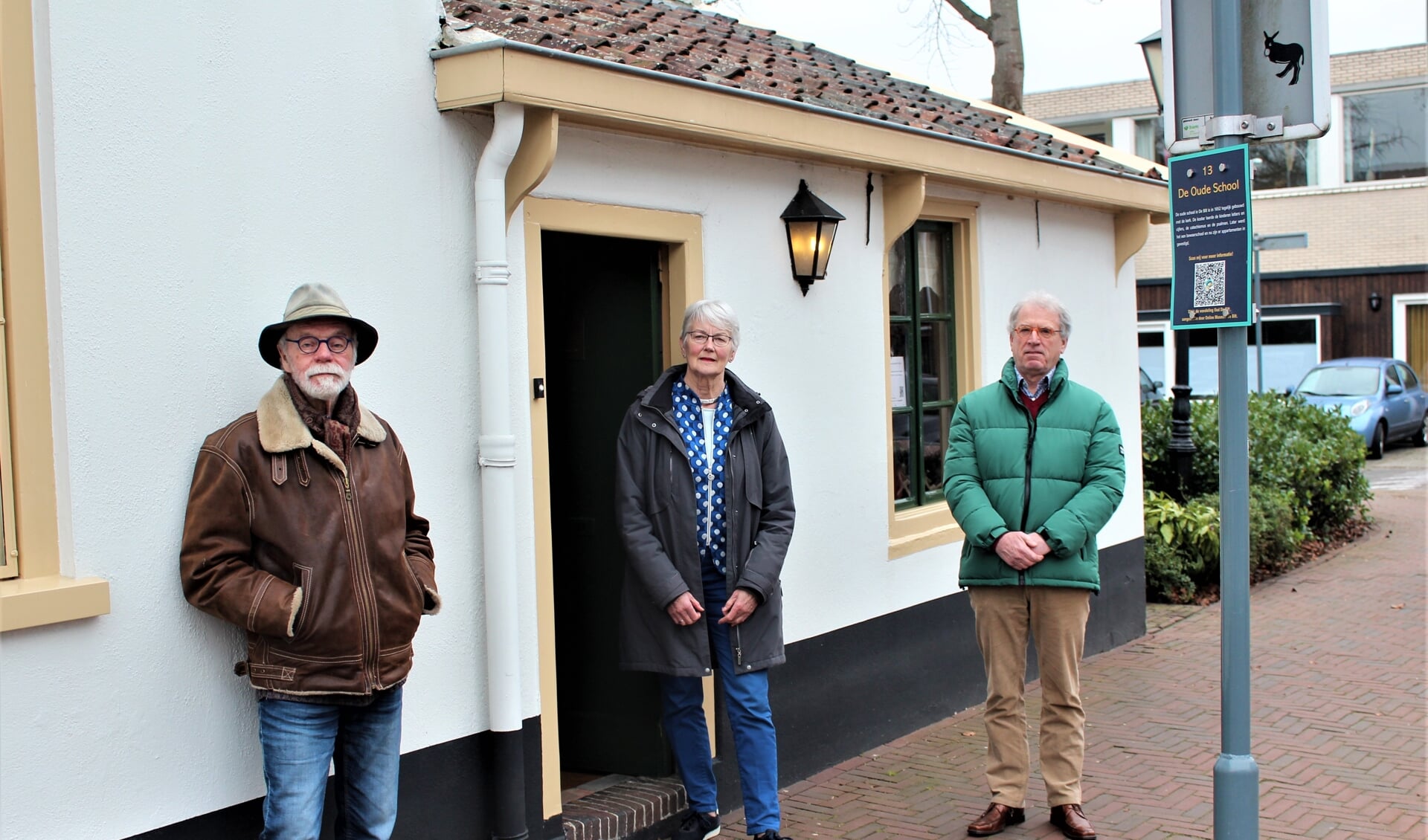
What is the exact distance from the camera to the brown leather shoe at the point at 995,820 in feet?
16.9

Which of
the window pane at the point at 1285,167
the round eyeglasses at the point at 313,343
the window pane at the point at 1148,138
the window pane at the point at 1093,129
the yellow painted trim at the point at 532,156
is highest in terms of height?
the window pane at the point at 1093,129

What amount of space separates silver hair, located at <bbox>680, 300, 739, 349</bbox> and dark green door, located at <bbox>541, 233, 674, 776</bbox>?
1.91 feet

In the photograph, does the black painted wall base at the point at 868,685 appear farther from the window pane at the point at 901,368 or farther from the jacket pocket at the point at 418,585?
the jacket pocket at the point at 418,585

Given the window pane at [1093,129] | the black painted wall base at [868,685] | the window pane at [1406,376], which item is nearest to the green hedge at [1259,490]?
the black painted wall base at [868,685]

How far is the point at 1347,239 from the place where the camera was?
27312 millimetres

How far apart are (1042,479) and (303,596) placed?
2.86m

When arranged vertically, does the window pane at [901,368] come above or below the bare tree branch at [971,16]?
below

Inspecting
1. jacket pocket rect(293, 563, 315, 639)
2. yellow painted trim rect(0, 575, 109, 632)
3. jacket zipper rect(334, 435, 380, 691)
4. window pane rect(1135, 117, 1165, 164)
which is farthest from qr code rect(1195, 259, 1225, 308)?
window pane rect(1135, 117, 1165, 164)

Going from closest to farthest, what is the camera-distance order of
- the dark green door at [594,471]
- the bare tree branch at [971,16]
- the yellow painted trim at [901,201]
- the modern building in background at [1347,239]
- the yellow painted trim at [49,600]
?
the yellow painted trim at [49,600], the dark green door at [594,471], the yellow painted trim at [901,201], the bare tree branch at [971,16], the modern building in background at [1347,239]

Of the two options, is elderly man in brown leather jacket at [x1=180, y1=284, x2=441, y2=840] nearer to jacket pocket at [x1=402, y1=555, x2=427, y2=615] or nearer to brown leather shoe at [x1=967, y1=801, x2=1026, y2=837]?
jacket pocket at [x1=402, y1=555, x2=427, y2=615]

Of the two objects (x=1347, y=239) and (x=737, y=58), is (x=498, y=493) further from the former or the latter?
(x=1347, y=239)

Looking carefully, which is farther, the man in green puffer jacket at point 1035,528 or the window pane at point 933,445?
the window pane at point 933,445

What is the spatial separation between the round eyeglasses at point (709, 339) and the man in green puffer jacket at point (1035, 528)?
1.09m

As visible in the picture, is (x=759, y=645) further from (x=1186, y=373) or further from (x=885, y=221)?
(x=1186, y=373)
